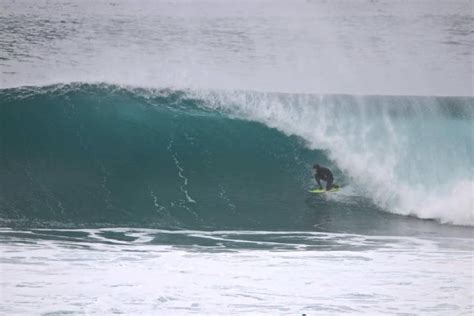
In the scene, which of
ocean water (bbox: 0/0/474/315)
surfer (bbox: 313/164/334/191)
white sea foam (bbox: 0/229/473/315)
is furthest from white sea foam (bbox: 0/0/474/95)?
white sea foam (bbox: 0/229/473/315)

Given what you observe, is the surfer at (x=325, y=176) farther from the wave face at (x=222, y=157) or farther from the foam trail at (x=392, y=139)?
the foam trail at (x=392, y=139)

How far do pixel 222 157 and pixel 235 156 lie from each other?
0.18m

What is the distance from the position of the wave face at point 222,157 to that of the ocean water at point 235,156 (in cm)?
3

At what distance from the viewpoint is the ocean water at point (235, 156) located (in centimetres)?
624

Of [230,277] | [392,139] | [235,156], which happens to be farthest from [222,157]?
[230,277]

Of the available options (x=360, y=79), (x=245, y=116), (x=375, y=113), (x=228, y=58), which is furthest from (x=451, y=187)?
(x=228, y=58)

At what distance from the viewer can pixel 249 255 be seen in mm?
7086

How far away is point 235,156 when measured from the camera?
10.4 meters

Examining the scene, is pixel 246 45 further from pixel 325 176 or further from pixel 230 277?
pixel 230 277

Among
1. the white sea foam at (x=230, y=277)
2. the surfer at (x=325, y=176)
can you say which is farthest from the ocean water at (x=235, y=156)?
the surfer at (x=325, y=176)

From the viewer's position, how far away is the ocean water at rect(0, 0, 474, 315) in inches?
246

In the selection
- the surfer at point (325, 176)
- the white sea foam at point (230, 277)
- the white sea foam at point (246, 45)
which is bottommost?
the white sea foam at point (230, 277)

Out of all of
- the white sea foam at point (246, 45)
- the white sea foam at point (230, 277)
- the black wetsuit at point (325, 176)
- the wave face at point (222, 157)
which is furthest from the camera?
the white sea foam at point (246, 45)

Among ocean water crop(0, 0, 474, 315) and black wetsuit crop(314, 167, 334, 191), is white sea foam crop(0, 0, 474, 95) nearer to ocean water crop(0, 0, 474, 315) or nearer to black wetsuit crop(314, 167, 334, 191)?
ocean water crop(0, 0, 474, 315)
